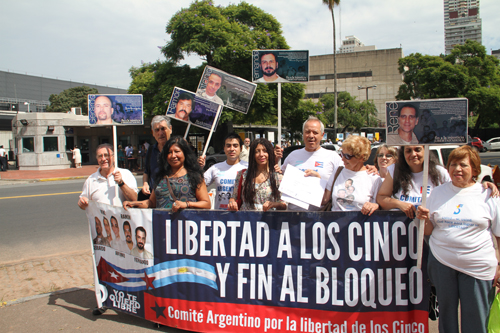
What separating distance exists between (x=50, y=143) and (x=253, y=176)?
27.7m

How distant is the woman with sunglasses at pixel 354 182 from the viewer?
3.29 m

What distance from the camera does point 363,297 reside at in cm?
306

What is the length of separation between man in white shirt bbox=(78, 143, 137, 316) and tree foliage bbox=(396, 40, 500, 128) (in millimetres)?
39806

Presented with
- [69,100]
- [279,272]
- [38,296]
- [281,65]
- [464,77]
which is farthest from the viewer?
[69,100]

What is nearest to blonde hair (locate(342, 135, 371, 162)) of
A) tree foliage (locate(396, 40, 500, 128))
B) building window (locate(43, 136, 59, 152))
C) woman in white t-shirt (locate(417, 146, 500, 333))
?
woman in white t-shirt (locate(417, 146, 500, 333))

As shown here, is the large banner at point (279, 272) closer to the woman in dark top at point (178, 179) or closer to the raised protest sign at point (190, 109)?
the woman in dark top at point (178, 179)

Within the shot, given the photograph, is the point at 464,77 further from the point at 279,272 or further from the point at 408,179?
the point at 279,272

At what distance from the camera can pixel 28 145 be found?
26344 mm

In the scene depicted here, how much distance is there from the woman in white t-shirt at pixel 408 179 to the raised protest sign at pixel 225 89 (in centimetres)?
267

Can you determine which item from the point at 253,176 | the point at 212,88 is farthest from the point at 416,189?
the point at 212,88

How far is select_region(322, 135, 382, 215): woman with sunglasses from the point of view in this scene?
3.29 metres

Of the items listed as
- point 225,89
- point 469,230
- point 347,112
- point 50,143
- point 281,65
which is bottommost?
point 469,230

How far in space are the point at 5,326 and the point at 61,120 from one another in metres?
26.9

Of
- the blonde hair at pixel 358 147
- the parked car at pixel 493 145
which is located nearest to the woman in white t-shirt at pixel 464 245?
the blonde hair at pixel 358 147
